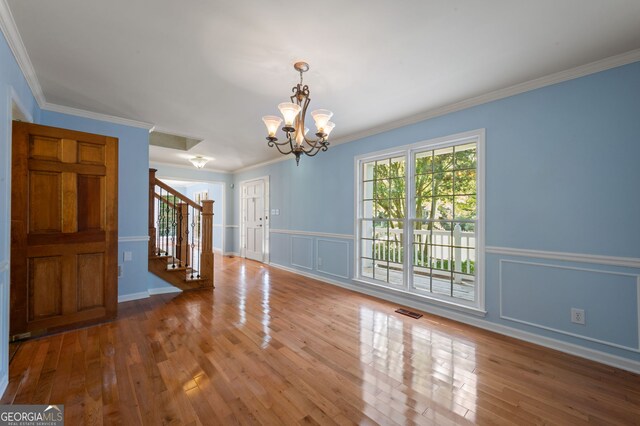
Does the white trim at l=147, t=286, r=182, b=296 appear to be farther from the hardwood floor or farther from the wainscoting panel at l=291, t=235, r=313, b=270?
the wainscoting panel at l=291, t=235, r=313, b=270

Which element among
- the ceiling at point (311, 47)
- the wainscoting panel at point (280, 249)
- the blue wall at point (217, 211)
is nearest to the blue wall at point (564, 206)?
the ceiling at point (311, 47)

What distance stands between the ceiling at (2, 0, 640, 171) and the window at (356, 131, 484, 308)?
0.67 m

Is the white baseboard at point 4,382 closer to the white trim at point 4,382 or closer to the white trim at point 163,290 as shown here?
the white trim at point 4,382

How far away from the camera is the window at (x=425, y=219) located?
3293mm

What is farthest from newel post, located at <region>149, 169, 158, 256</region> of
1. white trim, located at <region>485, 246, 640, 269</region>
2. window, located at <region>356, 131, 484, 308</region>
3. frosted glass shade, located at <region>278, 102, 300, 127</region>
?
white trim, located at <region>485, 246, 640, 269</region>

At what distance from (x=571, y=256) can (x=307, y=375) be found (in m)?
2.64

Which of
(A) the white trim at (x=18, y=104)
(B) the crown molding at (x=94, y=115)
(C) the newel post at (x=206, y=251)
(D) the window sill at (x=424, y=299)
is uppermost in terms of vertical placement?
(B) the crown molding at (x=94, y=115)

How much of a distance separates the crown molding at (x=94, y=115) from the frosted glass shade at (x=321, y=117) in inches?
117

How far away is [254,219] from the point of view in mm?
7254

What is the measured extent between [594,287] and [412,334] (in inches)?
65.6

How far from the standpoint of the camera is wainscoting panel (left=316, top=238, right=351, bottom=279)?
4.64 meters

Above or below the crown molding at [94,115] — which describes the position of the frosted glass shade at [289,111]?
below

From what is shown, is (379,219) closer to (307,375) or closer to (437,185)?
(437,185)

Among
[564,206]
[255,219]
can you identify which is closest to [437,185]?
[564,206]
